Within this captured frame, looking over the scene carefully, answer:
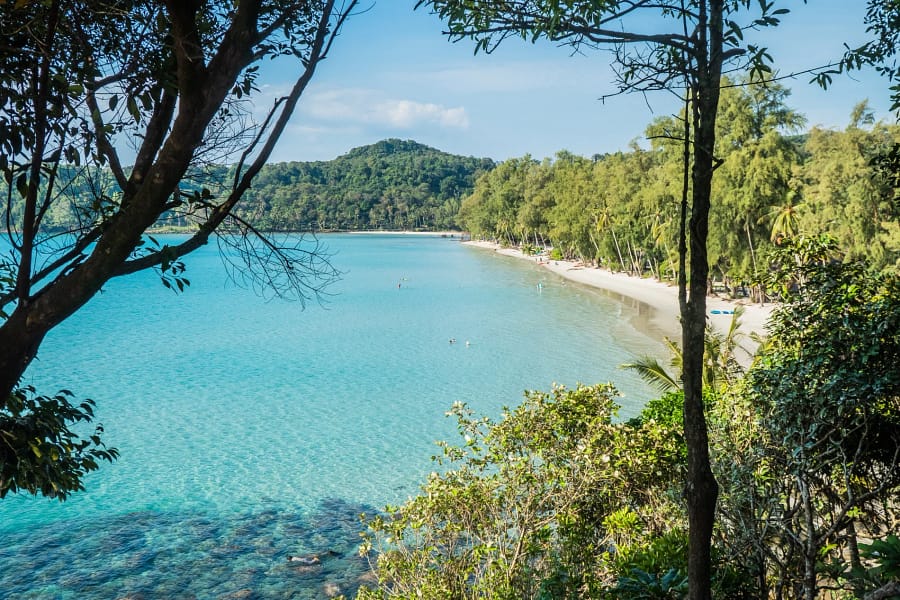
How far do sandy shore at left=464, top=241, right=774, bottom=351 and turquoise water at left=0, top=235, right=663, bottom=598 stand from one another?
157cm

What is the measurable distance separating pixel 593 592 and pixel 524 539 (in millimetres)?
1786

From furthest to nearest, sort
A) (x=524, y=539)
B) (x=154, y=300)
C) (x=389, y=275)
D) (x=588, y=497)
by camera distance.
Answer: (x=389, y=275) < (x=154, y=300) < (x=588, y=497) < (x=524, y=539)

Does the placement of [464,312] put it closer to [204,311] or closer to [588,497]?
[204,311]

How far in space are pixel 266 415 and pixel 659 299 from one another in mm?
28527

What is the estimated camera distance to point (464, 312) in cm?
4362

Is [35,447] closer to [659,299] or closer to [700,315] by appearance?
[700,315]

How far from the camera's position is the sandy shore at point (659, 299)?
1238 inches

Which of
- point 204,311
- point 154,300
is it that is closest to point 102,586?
point 204,311

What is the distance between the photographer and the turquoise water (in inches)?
514

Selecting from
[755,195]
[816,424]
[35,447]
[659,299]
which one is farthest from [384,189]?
[35,447]

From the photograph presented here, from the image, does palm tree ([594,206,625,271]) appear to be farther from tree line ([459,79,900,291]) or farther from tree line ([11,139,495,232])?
tree line ([11,139,495,232])

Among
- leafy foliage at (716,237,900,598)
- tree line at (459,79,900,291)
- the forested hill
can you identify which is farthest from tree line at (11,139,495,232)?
leafy foliage at (716,237,900,598)

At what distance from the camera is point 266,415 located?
23.0 m

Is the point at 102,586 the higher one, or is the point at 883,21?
the point at 883,21
